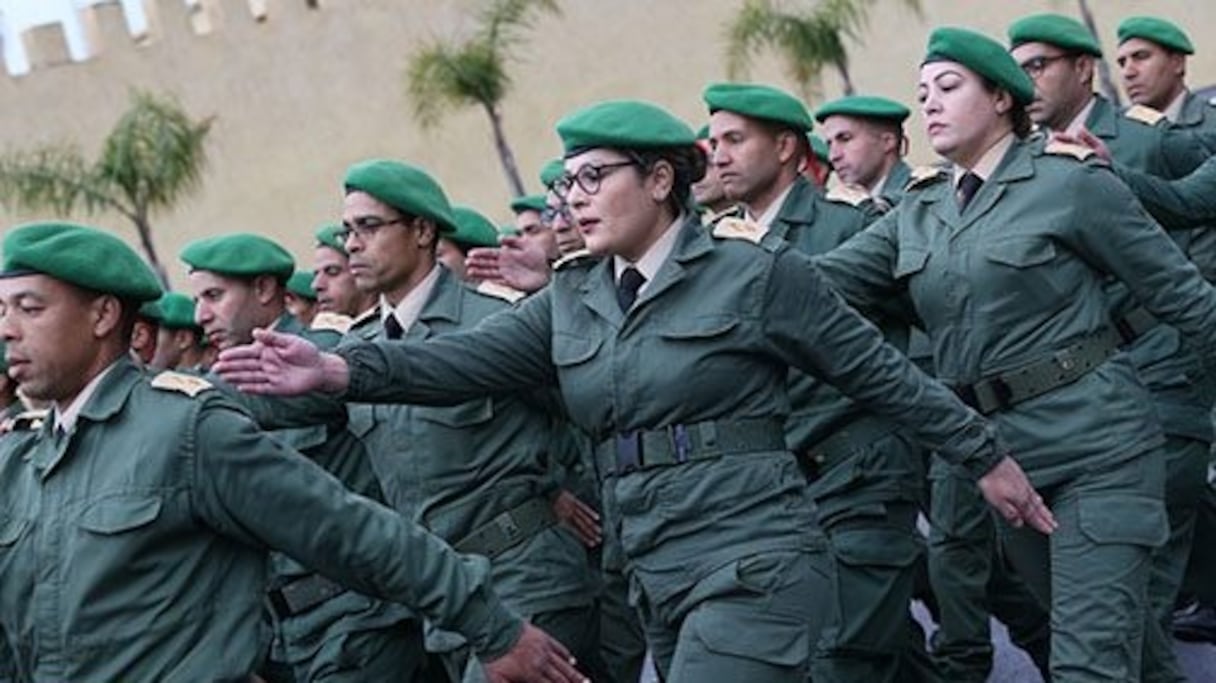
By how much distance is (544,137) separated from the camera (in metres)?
36.7

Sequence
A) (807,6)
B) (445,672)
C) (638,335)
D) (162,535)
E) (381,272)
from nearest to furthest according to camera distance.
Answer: (162,535) < (638,335) < (381,272) < (445,672) < (807,6)

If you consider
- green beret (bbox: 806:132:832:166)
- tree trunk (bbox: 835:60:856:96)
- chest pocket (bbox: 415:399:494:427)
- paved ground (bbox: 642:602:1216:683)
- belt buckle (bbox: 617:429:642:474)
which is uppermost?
belt buckle (bbox: 617:429:642:474)

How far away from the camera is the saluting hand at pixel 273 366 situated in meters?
4.90

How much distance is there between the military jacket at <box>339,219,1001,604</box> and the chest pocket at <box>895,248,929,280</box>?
2.50 ft

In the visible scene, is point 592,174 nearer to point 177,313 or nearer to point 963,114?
point 963,114

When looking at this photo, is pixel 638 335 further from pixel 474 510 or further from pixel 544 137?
pixel 544 137

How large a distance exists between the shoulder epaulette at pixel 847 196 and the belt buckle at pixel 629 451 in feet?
7.04

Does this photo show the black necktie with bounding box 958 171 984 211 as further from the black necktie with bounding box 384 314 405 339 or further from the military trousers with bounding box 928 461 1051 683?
the black necktie with bounding box 384 314 405 339

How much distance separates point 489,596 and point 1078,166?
2.03m

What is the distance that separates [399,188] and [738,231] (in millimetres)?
1432

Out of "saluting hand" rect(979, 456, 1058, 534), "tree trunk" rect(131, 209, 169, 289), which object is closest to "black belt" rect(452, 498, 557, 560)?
"saluting hand" rect(979, 456, 1058, 534)

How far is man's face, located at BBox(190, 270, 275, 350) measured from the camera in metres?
7.28

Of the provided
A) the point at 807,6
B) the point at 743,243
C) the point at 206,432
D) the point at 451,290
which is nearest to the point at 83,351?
the point at 206,432

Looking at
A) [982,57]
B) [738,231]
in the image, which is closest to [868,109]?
[982,57]
